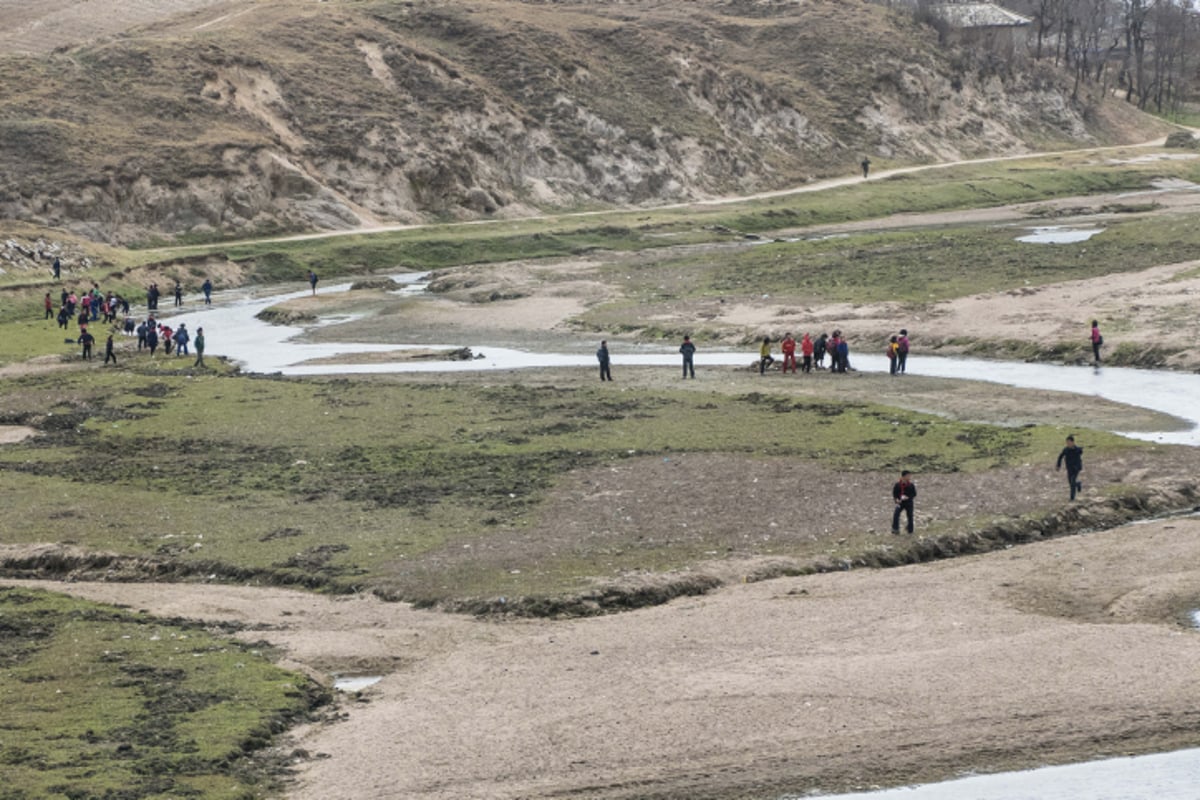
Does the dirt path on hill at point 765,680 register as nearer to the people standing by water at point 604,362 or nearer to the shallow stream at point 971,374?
the shallow stream at point 971,374

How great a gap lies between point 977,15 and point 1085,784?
178m

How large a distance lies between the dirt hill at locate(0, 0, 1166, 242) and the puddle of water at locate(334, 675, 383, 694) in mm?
82811

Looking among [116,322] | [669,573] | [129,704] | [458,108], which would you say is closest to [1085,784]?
[669,573]

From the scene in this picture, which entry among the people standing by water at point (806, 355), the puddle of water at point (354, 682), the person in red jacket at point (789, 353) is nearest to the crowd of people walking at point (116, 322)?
the person in red jacket at point (789, 353)

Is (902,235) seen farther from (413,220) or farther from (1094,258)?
(413,220)

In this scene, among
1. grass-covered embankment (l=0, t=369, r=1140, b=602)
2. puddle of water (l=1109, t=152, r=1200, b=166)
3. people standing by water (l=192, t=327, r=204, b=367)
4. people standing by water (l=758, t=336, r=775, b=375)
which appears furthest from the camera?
puddle of water (l=1109, t=152, r=1200, b=166)

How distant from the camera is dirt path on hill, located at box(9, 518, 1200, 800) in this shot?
933 inches

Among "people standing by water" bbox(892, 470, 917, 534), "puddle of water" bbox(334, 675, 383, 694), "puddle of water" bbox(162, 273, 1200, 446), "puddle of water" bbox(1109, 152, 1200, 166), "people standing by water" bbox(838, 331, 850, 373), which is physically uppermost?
"puddle of water" bbox(1109, 152, 1200, 166)

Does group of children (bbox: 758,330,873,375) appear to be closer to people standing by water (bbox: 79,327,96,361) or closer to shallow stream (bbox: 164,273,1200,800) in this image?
shallow stream (bbox: 164,273,1200,800)

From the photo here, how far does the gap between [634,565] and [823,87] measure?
12864 cm

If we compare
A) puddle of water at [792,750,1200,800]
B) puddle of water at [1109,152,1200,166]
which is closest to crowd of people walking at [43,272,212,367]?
puddle of water at [792,750,1200,800]

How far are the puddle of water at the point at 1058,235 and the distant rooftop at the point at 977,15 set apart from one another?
9183 cm

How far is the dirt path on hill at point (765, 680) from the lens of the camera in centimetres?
2370

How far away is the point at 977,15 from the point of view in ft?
626
